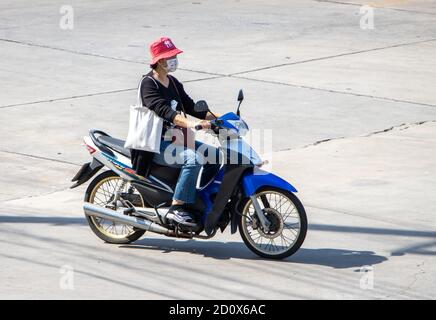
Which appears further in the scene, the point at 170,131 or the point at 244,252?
the point at 244,252

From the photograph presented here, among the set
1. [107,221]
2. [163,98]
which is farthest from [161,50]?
[107,221]

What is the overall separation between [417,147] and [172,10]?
10.3 m

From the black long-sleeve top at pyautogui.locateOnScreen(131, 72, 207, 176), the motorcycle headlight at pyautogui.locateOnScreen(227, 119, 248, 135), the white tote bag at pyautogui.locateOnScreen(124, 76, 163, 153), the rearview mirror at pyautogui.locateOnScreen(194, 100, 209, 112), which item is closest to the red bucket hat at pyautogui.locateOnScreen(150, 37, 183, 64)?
the black long-sleeve top at pyautogui.locateOnScreen(131, 72, 207, 176)

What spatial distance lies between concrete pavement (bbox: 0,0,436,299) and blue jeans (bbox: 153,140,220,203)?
57 cm

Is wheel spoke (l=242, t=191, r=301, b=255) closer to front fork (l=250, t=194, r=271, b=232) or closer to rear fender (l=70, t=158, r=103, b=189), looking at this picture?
front fork (l=250, t=194, r=271, b=232)

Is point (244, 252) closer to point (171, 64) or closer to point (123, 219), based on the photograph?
point (123, 219)

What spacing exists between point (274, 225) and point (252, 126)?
4.97 metres

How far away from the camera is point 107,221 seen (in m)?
9.90

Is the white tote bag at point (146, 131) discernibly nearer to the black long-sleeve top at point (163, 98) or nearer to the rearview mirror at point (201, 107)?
the black long-sleeve top at point (163, 98)

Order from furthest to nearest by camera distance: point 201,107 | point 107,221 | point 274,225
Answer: point 107,221 → point 274,225 → point 201,107
